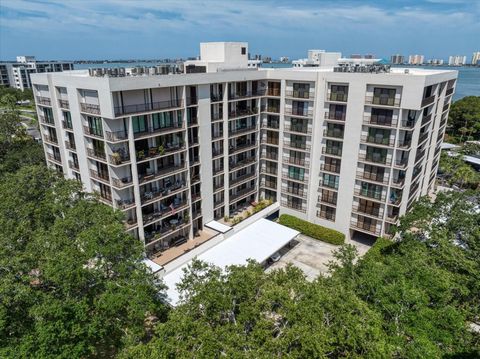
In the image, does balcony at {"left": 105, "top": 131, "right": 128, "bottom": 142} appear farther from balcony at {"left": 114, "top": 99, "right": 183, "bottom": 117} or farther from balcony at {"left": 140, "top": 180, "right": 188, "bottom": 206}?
balcony at {"left": 140, "top": 180, "right": 188, "bottom": 206}

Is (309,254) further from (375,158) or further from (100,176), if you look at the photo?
(100,176)

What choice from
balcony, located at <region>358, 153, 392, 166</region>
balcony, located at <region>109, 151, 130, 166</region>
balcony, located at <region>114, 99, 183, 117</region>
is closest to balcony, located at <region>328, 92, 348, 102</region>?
balcony, located at <region>358, 153, 392, 166</region>

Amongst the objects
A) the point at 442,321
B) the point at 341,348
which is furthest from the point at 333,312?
the point at 442,321

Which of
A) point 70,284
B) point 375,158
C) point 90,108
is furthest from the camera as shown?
point 375,158

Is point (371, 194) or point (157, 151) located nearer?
point (157, 151)

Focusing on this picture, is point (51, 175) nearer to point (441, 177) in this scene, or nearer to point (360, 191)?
point (360, 191)

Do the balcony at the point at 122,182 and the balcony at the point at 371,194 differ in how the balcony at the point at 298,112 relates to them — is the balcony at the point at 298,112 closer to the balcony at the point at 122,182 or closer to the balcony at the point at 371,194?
the balcony at the point at 371,194

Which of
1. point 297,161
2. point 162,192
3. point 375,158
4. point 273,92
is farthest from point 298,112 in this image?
point 162,192

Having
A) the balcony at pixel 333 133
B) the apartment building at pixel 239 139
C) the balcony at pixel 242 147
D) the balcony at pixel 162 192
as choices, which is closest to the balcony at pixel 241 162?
the apartment building at pixel 239 139
